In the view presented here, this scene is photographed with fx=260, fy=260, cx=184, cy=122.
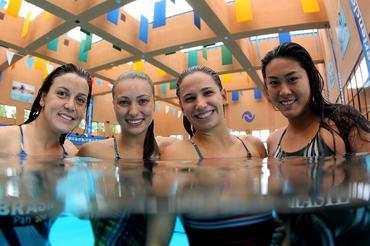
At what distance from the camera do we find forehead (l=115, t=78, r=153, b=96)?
1786 millimetres

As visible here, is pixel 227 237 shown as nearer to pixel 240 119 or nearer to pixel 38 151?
pixel 38 151

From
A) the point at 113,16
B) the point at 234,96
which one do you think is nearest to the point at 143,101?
the point at 113,16

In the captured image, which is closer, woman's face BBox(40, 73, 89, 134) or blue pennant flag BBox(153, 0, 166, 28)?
woman's face BBox(40, 73, 89, 134)

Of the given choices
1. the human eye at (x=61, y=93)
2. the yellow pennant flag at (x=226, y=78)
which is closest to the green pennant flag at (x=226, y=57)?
the yellow pennant flag at (x=226, y=78)

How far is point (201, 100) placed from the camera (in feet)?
5.25

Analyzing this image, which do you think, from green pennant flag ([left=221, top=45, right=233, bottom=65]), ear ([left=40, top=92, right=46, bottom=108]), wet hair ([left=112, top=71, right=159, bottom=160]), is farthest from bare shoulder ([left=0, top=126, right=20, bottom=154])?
green pennant flag ([left=221, top=45, right=233, bottom=65])

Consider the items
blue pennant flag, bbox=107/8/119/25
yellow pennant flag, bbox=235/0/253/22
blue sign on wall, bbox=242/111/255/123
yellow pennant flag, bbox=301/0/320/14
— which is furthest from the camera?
blue sign on wall, bbox=242/111/255/123

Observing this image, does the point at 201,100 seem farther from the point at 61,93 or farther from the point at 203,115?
the point at 61,93

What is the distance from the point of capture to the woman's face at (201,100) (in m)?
1.61

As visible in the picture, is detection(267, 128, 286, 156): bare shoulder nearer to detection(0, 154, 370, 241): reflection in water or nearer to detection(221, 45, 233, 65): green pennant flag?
detection(0, 154, 370, 241): reflection in water

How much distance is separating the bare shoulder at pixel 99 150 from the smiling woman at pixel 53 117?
200 mm

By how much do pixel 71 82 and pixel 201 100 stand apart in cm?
96

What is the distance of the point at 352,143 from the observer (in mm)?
1413

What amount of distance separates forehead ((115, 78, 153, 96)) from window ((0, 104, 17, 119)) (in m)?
11.1
